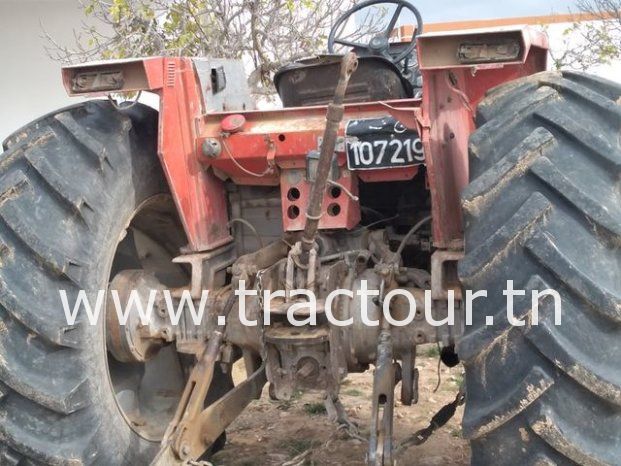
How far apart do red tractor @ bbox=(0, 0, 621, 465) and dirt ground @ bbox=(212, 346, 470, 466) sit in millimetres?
792

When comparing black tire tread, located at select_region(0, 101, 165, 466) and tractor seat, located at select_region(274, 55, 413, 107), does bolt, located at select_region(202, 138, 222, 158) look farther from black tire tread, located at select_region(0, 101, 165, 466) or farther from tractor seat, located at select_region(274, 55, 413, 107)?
tractor seat, located at select_region(274, 55, 413, 107)

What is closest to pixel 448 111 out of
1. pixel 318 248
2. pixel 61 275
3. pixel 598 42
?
pixel 318 248

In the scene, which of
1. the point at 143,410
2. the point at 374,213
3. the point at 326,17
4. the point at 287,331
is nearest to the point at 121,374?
the point at 143,410

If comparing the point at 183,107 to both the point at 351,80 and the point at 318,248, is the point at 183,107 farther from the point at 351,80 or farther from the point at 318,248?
the point at 351,80

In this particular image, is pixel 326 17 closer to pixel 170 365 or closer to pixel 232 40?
pixel 232 40

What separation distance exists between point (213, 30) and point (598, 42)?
825 centimetres

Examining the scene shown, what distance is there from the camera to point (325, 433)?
486 centimetres

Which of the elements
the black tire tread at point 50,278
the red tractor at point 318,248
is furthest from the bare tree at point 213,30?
the black tire tread at point 50,278

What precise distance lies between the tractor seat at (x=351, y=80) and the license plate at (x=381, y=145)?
0.75 metres

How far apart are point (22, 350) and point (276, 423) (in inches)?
103

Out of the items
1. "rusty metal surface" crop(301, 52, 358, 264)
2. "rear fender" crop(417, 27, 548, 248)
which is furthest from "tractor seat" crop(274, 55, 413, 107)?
"rusty metal surface" crop(301, 52, 358, 264)

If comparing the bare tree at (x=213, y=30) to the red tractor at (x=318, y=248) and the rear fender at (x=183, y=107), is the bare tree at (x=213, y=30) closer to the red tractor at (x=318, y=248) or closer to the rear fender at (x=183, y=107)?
the red tractor at (x=318, y=248)

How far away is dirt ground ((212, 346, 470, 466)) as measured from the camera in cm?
444

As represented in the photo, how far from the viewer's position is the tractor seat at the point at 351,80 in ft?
12.9
